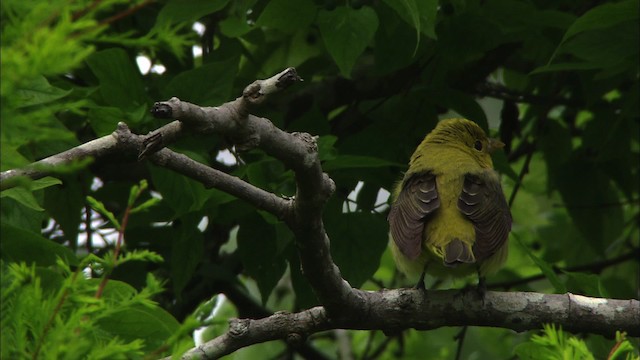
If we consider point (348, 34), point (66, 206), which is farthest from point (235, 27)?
point (66, 206)

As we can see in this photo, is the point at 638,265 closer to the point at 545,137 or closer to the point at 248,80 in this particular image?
the point at 545,137

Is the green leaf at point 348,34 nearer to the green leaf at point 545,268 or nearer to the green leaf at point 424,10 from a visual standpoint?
the green leaf at point 424,10

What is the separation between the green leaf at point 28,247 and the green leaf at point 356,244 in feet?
5.13

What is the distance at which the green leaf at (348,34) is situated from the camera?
15.3 ft

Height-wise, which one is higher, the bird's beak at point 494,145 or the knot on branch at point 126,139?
the bird's beak at point 494,145

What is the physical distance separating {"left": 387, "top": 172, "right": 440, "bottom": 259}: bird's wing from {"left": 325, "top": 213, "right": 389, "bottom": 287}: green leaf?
4.1 inches

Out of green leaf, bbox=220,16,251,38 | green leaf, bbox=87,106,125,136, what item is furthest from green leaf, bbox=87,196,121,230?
green leaf, bbox=220,16,251,38

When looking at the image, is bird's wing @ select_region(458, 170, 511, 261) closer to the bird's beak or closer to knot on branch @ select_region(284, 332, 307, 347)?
the bird's beak

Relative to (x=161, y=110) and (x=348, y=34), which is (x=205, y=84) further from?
(x=161, y=110)

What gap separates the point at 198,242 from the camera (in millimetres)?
5352

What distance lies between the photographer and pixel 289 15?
487cm

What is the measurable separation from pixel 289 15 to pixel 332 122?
65.1 inches

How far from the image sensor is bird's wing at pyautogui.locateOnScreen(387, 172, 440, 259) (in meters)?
5.30

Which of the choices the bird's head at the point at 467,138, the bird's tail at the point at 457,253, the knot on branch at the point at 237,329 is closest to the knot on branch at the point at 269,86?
the knot on branch at the point at 237,329
